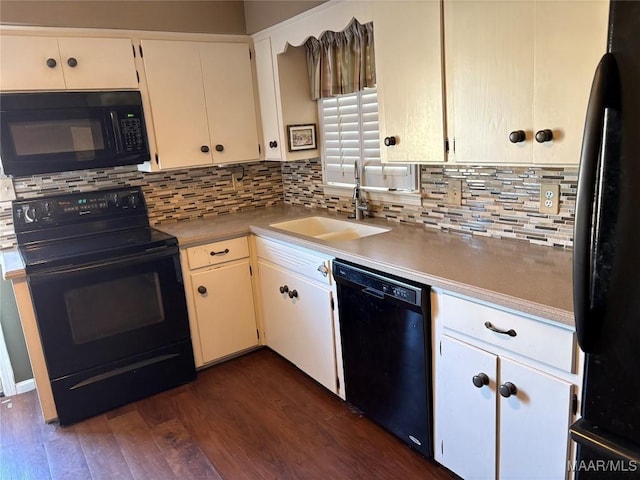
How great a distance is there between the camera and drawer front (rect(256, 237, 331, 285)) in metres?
2.26

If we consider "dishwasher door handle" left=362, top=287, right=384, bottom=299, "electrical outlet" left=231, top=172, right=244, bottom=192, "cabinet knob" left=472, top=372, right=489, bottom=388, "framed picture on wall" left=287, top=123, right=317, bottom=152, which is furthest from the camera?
"electrical outlet" left=231, top=172, right=244, bottom=192

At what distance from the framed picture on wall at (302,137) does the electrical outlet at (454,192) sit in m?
1.02

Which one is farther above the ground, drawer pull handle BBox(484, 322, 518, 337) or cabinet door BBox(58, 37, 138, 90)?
cabinet door BBox(58, 37, 138, 90)

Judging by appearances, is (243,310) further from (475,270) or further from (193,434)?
(475,270)

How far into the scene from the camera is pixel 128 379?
2529mm

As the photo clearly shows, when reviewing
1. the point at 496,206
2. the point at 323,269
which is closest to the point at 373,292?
the point at 323,269

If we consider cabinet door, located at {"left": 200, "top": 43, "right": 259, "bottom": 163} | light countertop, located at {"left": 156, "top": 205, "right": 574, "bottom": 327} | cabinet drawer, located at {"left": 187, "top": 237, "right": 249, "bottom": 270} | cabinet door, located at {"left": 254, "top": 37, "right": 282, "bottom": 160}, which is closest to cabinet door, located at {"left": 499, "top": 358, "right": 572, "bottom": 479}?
light countertop, located at {"left": 156, "top": 205, "right": 574, "bottom": 327}

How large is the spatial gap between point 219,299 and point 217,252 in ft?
0.93

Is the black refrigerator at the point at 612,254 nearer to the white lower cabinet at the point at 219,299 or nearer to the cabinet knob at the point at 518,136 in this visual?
the cabinet knob at the point at 518,136

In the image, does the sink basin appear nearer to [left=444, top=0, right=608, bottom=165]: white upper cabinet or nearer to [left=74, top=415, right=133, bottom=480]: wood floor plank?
[left=444, top=0, right=608, bottom=165]: white upper cabinet

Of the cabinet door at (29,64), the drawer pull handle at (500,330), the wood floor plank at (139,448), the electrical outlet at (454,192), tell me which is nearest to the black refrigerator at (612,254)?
the drawer pull handle at (500,330)

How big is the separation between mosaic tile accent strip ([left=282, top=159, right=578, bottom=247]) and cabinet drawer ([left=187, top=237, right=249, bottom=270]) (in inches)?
31.6

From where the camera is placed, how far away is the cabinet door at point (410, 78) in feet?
5.90

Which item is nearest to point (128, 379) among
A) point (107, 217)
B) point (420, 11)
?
point (107, 217)
